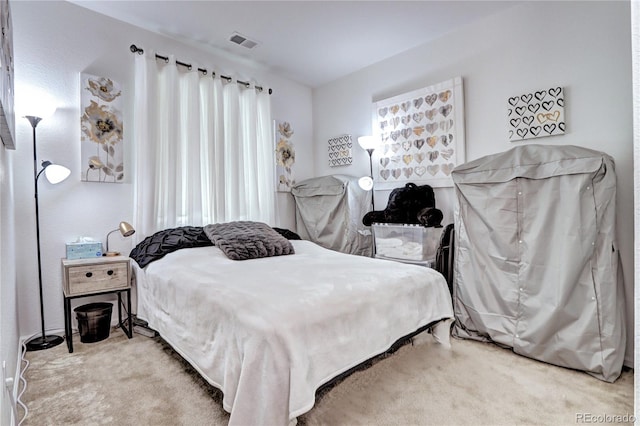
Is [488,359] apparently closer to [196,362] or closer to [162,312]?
[196,362]

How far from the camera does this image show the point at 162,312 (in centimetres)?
208

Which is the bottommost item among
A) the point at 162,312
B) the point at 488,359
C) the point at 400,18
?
the point at 488,359

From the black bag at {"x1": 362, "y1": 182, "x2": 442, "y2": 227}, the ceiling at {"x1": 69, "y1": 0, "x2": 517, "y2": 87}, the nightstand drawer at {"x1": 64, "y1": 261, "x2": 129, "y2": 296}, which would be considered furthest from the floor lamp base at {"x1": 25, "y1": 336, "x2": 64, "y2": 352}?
the black bag at {"x1": 362, "y1": 182, "x2": 442, "y2": 227}

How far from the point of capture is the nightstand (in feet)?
7.34

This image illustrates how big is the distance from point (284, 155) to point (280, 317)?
292cm

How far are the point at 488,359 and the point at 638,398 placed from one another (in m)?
1.80

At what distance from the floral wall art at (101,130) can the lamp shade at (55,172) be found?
0.21 meters

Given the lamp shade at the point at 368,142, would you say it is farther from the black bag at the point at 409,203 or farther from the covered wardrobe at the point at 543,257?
the covered wardrobe at the point at 543,257

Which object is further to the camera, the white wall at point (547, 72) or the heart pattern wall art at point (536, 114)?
the heart pattern wall art at point (536, 114)

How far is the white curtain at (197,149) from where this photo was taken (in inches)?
113

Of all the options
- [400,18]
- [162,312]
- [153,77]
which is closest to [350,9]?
[400,18]

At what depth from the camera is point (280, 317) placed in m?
1.33

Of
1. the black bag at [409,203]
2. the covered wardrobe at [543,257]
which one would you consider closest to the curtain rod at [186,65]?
the black bag at [409,203]

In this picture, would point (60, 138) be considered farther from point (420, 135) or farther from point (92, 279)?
point (420, 135)
